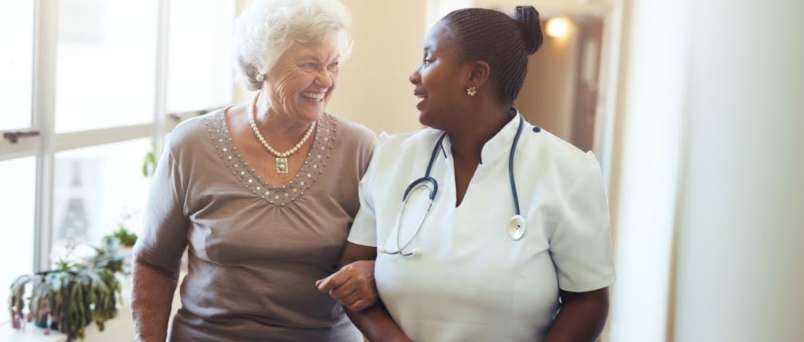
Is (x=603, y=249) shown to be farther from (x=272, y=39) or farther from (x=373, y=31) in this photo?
(x=373, y=31)

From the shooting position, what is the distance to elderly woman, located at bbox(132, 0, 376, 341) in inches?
68.2

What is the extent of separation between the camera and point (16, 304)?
9.11 feet

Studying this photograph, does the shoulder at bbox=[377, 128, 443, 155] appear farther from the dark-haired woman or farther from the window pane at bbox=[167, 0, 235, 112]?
the window pane at bbox=[167, 0, 235, 112]

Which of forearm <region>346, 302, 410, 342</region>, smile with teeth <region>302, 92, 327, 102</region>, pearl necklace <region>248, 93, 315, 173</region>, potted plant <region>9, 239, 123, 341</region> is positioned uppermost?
smile with teeth <region>302, 92, 327, 102</region>

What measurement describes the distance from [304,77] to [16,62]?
158 centimetres

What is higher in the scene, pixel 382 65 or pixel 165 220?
pixel 382 65

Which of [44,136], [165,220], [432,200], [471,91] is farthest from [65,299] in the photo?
[471,91]

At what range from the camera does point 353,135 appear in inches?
72.8

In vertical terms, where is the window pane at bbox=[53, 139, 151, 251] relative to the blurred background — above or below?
below

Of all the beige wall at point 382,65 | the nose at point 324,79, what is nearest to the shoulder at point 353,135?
the nose at point 324,79

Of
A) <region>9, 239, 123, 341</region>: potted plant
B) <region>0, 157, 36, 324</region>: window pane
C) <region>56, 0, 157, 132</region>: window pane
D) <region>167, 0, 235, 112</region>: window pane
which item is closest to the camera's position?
<region>9, 239, 123, 341</region>: potted plant

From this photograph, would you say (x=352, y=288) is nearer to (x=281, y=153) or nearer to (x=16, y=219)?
(x=281, y=153)

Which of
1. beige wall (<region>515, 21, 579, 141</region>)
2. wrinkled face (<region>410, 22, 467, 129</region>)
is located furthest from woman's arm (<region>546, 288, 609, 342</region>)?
beige wall (<region>515, 21, 579, 141</region>)

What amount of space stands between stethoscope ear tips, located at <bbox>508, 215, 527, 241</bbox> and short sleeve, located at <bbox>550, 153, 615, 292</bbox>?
5 cm
